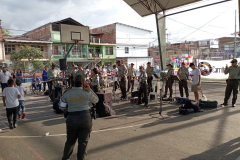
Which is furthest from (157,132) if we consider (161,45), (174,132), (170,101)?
(161,45)

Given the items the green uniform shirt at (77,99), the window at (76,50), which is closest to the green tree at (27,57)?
the window at (76,50)

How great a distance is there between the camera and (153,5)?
10406 millimetres

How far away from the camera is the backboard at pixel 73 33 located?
1196 centimetres

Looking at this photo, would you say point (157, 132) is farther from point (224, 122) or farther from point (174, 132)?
point (224, 122)

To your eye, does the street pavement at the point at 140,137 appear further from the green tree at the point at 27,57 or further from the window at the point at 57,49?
the window at the point at 57,49

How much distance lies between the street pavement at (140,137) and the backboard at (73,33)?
6.20 m

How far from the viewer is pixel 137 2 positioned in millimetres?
10430

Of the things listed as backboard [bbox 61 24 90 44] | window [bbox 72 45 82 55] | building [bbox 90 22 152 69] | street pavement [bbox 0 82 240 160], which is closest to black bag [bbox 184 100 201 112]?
street pavement [bbox 0 82 240 160]

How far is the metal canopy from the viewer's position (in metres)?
9.92

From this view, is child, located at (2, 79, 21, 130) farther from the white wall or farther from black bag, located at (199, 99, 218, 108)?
the white wall

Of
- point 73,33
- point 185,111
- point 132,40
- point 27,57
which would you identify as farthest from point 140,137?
point 132,40

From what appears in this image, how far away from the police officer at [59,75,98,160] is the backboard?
9251mm

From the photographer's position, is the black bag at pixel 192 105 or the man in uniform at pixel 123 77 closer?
the black bag at pixel 192 105

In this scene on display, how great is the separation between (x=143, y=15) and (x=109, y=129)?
852cm
